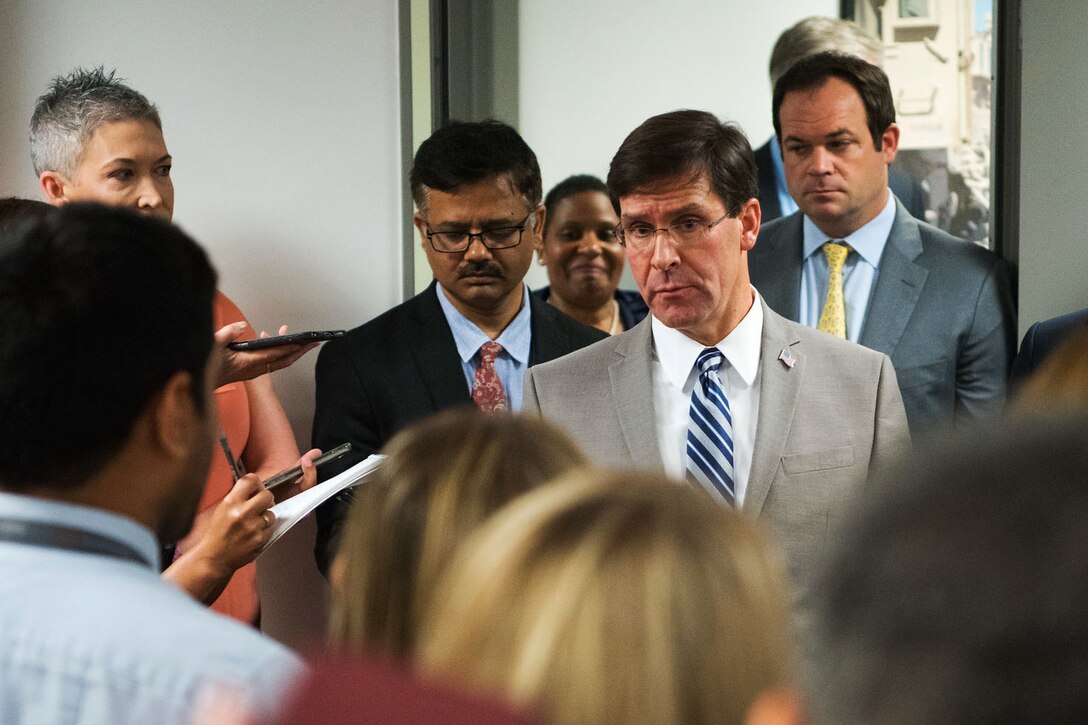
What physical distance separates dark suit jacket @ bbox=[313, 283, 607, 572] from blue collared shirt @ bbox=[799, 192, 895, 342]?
68 centimetres

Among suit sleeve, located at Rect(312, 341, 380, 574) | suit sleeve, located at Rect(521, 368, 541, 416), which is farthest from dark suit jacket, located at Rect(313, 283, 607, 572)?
suit sleeve, located at Rect(521, 368, 541, 416)

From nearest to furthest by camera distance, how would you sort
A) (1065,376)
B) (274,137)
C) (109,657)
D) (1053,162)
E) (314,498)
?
(109,657), (1065,376), (314,498), (1053,162), (274,137)

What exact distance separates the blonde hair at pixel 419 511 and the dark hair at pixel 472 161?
190 cm

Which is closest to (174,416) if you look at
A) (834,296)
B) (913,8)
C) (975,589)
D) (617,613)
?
(617,613)

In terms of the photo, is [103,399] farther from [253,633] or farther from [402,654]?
[402,654]

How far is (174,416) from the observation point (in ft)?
5.26

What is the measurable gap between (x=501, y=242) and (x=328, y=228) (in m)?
0.77

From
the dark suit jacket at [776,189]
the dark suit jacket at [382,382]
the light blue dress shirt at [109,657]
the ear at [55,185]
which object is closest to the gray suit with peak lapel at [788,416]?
the dark suit jacket at [382,382]

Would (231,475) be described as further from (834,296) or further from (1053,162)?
(1053,162)

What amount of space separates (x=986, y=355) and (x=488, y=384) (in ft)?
4.05

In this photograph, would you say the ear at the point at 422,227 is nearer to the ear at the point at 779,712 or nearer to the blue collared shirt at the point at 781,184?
the blue collared shirt at the point at 781,184

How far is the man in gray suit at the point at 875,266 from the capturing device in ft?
10.7

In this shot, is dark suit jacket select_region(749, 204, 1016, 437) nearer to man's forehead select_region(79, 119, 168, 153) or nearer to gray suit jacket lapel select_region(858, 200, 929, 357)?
gray suit jacket lapel select_region(858, 200, 929, 357)

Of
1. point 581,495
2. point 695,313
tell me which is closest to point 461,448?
point 581,495
